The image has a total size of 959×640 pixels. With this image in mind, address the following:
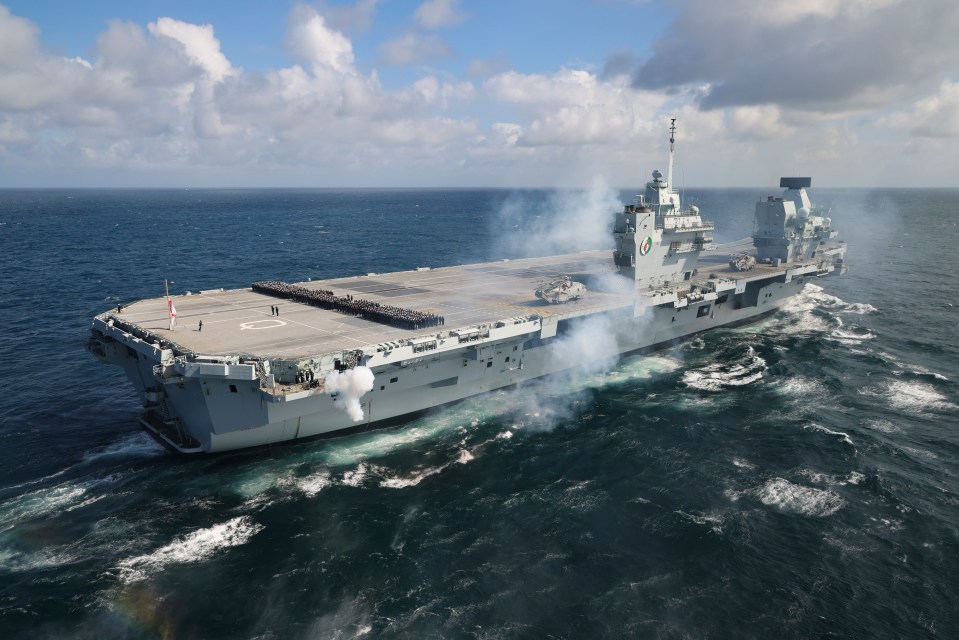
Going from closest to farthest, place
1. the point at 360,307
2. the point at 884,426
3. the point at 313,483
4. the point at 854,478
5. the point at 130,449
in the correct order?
1. the point at 854,478
2. the point at 313,483
3. the point at 130,449
4. the point at 884,426
5. the point at 360,307

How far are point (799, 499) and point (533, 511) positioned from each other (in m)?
8.37

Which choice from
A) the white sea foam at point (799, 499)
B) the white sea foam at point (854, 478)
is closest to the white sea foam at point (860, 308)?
the white sea foam at point (854, 478)

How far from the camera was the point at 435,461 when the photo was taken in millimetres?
21938

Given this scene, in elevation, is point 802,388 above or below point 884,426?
above

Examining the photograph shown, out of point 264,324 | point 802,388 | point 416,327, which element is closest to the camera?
point 416,327

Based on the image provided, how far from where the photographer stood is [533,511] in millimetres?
18641

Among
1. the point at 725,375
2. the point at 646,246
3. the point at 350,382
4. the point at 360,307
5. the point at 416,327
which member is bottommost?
the point at 725,375

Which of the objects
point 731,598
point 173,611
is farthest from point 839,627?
point 173,611

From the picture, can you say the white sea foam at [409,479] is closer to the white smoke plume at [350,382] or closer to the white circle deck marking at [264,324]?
the white smoke plume at [350,382]

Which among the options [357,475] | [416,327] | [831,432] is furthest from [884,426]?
[357,475]

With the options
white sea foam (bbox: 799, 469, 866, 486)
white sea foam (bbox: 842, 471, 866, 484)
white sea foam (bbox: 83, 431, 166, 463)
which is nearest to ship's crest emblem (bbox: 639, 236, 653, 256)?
white sea foam (bbox: 799, 469, 866, 486)

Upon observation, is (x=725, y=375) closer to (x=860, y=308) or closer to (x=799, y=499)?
(x=799, y=499)

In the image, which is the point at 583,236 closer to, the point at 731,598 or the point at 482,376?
the point at 482,376

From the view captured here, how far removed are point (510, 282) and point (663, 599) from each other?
82.5 feet
